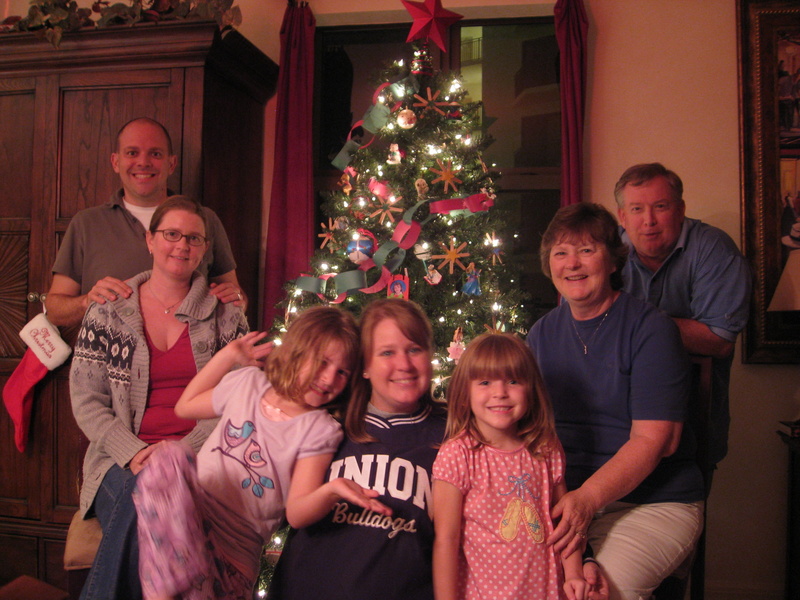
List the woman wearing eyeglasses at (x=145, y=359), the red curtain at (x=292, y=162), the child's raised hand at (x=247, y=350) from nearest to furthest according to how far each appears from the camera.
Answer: the child's raised hand at (x=247, y=350) < the woman wearing eyeglasses at (x=145, y=359) < the red curtain at (x=292, y=162)

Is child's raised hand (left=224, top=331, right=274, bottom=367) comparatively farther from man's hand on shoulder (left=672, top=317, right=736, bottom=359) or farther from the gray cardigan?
man's hand on shoulder (left=672, top=317, right=736, bottom=359)

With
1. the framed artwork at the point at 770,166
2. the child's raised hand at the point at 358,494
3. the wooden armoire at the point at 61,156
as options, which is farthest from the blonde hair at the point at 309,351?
the framed artwork at the point at 770,166

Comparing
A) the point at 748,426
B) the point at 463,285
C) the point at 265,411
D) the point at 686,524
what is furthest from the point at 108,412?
the point at 748,426

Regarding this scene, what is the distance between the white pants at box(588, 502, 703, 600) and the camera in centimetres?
146

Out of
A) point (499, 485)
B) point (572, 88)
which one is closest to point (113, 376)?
point (499, 485)

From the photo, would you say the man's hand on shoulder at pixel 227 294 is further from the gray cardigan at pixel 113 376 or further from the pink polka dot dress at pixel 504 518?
the pink polka dot dress at pixel 504 518

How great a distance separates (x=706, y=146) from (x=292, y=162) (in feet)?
7.31

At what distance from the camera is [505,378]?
148cm

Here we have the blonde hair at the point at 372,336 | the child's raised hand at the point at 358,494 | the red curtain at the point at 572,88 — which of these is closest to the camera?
the child's raised hand at the point at 358,494

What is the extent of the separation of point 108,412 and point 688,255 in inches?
80.4

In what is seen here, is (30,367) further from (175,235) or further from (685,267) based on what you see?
(685,267)

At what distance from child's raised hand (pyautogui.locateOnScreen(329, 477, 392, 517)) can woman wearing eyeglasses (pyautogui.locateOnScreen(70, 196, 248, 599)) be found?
784 mm

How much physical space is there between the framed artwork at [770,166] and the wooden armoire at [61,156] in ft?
8.51

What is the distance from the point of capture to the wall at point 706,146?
3.06 metres
